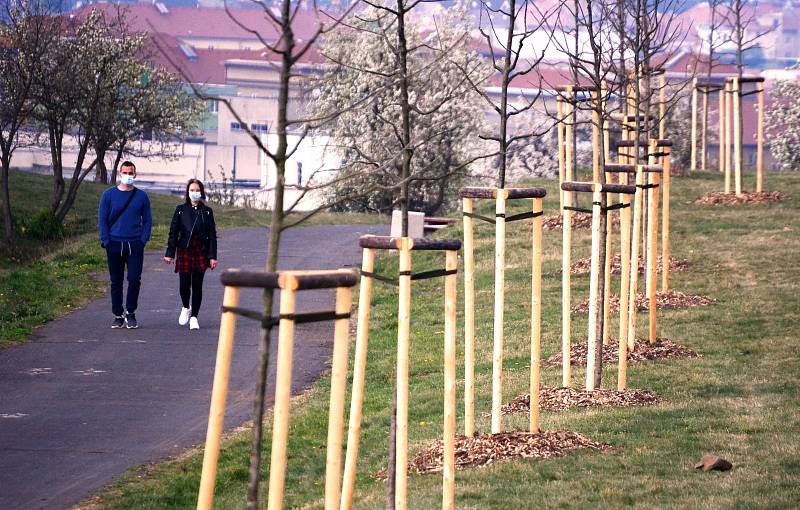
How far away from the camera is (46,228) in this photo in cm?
2603

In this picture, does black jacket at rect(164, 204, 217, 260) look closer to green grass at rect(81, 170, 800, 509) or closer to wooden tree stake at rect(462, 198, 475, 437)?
green grass at rect(81, 170, 800, 509)

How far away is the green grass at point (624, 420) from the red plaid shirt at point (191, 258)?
7.36 feet

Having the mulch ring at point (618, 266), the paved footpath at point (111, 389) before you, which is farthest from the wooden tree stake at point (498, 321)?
the mulch ring at point (618, 266)

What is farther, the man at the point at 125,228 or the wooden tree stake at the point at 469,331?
the man at the point at 125,228

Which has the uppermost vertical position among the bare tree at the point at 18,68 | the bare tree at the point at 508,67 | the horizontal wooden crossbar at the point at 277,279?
the bare tree at the point at 18,68

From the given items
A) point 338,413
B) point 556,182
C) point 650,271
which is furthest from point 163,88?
point 338,413

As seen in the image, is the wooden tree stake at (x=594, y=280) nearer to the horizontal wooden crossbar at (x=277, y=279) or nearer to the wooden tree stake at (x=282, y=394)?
the horizontal wooden crossbar at (x=277, y=279)

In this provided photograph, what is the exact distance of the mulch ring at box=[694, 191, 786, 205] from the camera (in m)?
23.7

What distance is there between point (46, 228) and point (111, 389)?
15690 mm

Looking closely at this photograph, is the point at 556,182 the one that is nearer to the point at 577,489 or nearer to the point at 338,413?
the point at 577,489

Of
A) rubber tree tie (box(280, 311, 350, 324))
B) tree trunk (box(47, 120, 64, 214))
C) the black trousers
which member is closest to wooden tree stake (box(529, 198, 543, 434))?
rubber tree tie (box(280, 311, 350, 324))

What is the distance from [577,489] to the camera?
7152mm

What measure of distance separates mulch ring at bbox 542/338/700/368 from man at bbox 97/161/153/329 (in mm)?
5124

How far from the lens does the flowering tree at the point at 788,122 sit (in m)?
43.1
